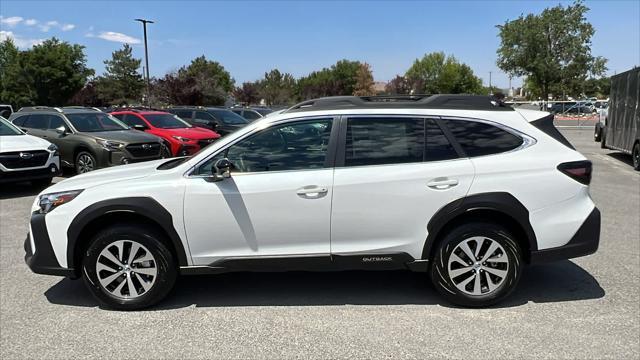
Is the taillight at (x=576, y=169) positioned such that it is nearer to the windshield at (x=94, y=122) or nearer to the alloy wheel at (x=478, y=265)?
the alloy wheel at (x=478, y=265)

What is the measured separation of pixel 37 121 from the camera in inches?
505

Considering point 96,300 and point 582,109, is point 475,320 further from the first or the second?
point 582,109

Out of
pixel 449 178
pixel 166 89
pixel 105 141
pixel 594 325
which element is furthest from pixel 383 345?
pixel 166 89

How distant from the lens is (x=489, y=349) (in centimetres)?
353

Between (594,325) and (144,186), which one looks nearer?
(594,325)

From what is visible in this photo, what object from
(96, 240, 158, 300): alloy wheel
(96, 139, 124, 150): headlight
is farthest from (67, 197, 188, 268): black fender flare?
(96, 139, 124, 150): headlight

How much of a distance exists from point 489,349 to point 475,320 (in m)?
0.50

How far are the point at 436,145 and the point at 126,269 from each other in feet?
9.02

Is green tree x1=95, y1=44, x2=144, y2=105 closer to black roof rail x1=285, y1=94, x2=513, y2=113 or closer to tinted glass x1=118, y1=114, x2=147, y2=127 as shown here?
tinted glass x1=118, y1=114, x2=147, y2=127

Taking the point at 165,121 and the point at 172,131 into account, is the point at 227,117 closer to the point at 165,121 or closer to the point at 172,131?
the point at 165,121

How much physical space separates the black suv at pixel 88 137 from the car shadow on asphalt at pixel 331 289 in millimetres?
6793

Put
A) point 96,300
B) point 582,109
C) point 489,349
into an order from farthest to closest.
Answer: point 582,109 → point 96,300 → point 489,349

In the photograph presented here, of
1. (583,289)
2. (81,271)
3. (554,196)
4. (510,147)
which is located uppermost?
(510,147)

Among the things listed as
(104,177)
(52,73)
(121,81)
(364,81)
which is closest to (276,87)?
(364,81)
